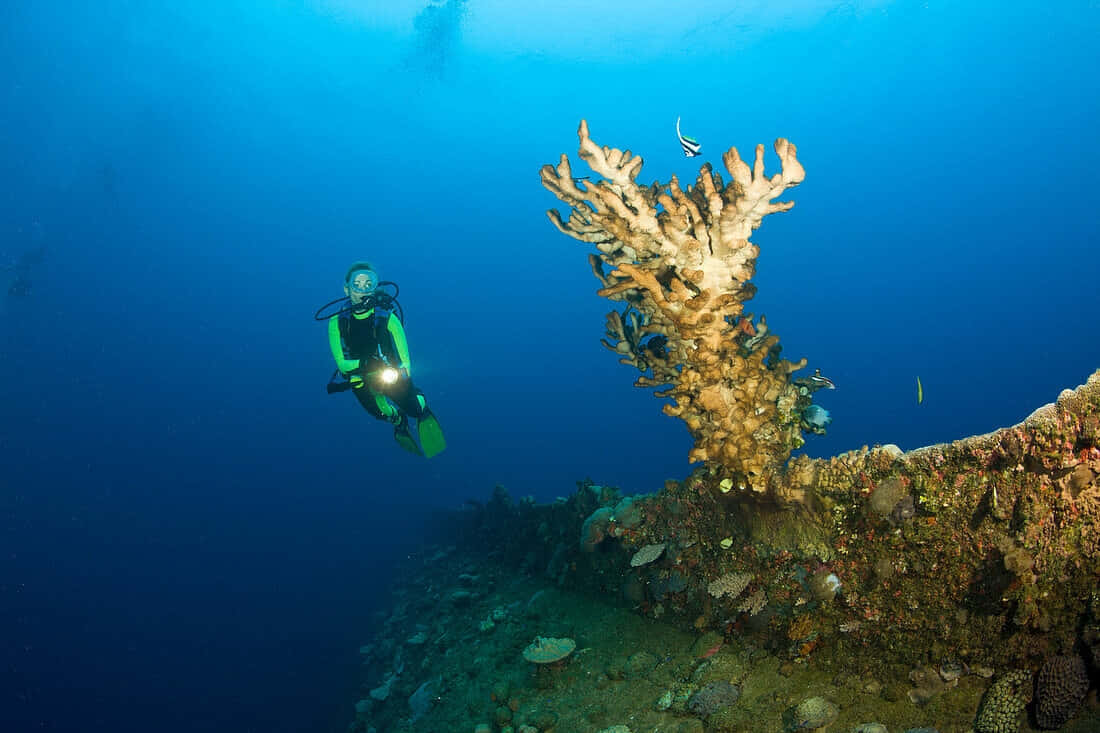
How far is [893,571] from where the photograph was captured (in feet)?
12.0

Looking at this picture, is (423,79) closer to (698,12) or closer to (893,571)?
(698,12)

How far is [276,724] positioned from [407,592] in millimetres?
4621

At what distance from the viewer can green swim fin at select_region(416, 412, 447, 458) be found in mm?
8727

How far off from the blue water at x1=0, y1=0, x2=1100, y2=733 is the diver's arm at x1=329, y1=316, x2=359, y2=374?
12.7m

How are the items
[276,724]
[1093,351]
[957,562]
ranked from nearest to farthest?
[957,562], [276,724], [1093,351]

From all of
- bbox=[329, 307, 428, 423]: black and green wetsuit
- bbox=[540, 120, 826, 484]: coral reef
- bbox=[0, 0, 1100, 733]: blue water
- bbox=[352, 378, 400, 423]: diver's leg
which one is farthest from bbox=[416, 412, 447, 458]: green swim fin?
bbox=[0, 0, 1100, 733]: blue water

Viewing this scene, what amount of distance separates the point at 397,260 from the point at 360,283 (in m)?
132

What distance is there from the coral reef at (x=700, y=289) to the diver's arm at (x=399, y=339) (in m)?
4.84

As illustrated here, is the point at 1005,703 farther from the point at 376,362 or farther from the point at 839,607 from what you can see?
the point at 376,362

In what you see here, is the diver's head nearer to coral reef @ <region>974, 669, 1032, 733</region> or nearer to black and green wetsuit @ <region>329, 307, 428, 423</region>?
black and green wetsuit @ <region>329, 307, 428, 423</region>

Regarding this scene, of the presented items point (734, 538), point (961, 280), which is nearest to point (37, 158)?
point (734, 538)

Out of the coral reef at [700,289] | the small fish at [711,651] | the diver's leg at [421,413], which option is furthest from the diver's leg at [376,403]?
the small fish at [711,651]

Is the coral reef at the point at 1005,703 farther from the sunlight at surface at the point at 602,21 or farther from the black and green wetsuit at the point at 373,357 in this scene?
the sunlight at surface at the point at 602,21

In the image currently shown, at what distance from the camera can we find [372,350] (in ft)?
26.9
